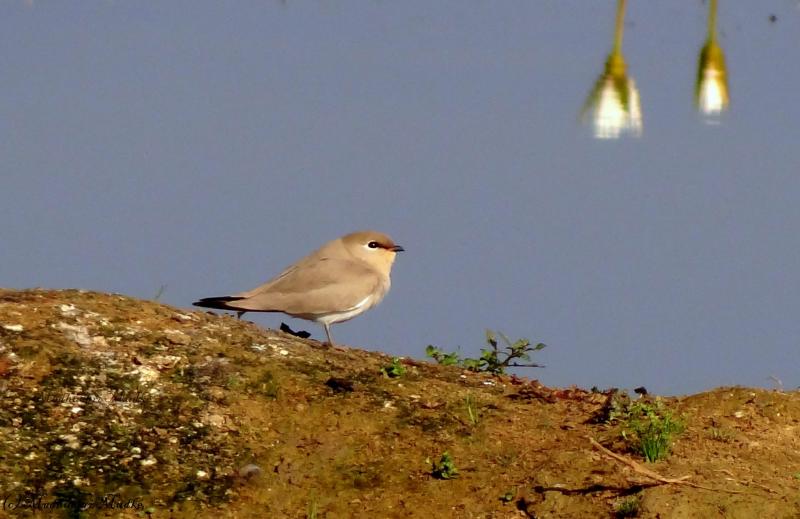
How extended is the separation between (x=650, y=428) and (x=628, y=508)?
0.94 metres

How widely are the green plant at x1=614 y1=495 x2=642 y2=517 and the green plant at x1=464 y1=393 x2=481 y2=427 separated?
1457 mm

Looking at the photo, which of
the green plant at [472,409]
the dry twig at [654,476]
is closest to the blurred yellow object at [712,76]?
the dry twig at [654,476]

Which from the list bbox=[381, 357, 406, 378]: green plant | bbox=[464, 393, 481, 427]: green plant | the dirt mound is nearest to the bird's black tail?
the dirt mound

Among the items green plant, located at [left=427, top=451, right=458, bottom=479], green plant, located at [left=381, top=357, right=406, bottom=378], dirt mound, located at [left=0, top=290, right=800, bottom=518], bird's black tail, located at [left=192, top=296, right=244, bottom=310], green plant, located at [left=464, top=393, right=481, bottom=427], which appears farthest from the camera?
bird's black tail, located at [left=192, top=296, right=244, bottom=310]

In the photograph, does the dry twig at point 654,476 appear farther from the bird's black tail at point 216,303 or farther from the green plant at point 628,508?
the bird's black tail at point 216,303

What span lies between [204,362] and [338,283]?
256cm

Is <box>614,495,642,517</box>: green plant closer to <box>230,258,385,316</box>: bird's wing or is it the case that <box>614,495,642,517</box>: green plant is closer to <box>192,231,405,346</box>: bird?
<box>192,231,405,346</box>: bird

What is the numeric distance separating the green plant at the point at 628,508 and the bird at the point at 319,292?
169 inches

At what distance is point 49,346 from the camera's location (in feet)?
28.6

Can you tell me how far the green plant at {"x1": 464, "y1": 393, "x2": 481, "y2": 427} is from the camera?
27.2 feet

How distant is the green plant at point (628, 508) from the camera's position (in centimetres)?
701

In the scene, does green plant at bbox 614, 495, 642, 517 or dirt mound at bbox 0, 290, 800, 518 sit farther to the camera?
dirt mound at bbox 0, 290, 800, 518

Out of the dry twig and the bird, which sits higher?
the bird

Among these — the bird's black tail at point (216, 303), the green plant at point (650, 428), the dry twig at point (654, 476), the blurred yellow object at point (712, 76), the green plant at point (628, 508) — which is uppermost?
the blurred yellow object at point (712, 76)
